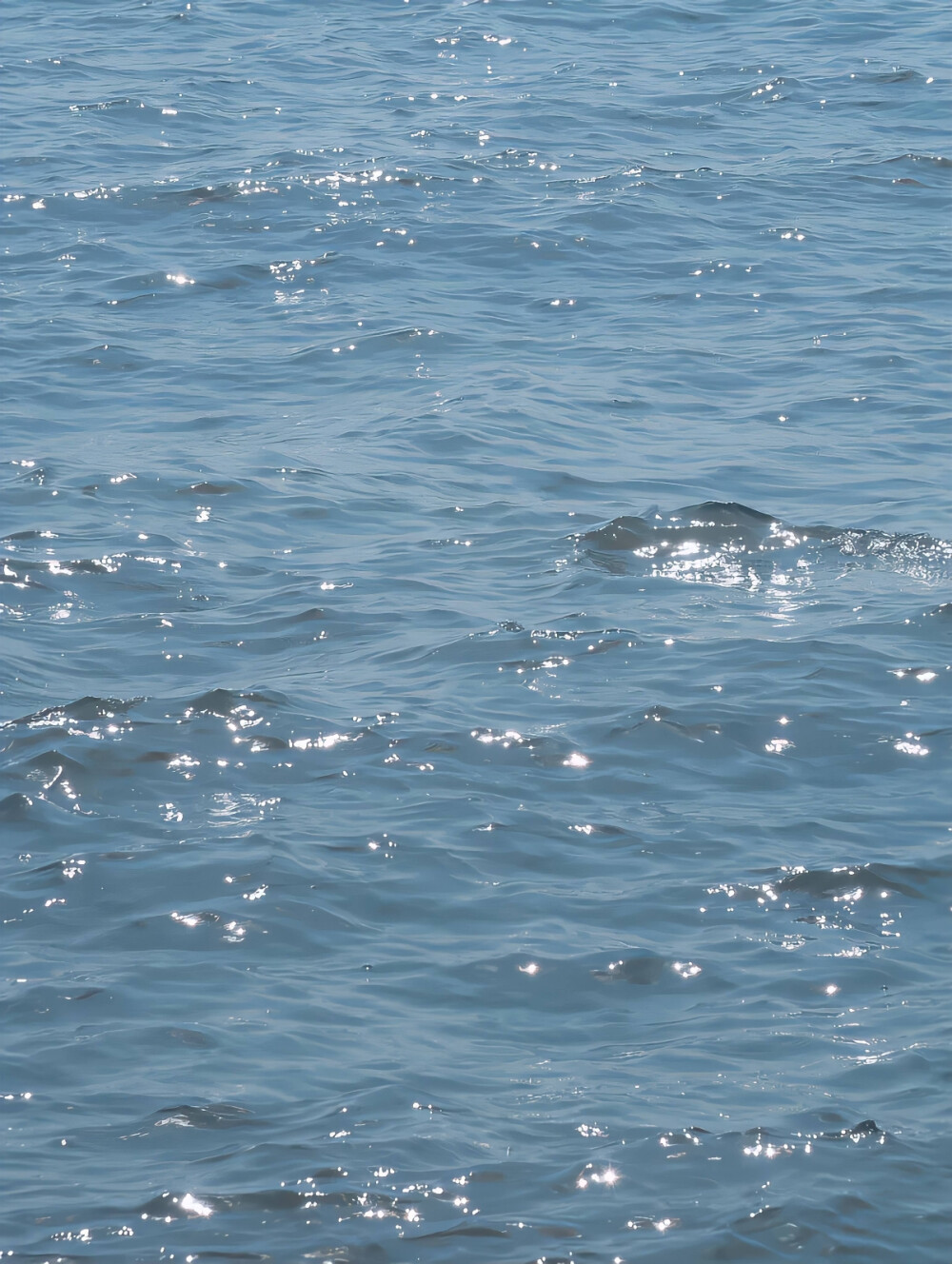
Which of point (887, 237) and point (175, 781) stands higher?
point (887, 237)

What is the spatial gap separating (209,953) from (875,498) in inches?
225

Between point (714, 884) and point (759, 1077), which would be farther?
point (714, 884)

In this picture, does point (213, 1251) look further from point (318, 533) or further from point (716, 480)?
point (716, 480)

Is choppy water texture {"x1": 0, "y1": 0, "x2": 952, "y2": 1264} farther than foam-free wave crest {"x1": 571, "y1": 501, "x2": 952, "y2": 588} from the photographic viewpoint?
No

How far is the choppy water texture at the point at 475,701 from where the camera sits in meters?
5.38

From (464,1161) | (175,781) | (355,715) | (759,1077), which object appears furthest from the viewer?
(355,715)

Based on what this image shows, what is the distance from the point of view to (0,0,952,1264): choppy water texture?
5375 millimetres

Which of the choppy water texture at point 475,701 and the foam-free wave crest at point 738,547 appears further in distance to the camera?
the foam-free wave crest at point 738,547

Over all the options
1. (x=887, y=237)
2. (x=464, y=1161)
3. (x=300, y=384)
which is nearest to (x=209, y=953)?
(x=464, y=1161)

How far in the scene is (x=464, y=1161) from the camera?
533cm

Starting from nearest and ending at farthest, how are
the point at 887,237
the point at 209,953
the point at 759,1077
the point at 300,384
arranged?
the point at 759,1077
the point at 209,953
the point at 300,384
the point at 887,237

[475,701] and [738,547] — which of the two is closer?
[475,701]

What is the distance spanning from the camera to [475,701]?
819 cm

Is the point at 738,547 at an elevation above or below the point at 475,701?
above
